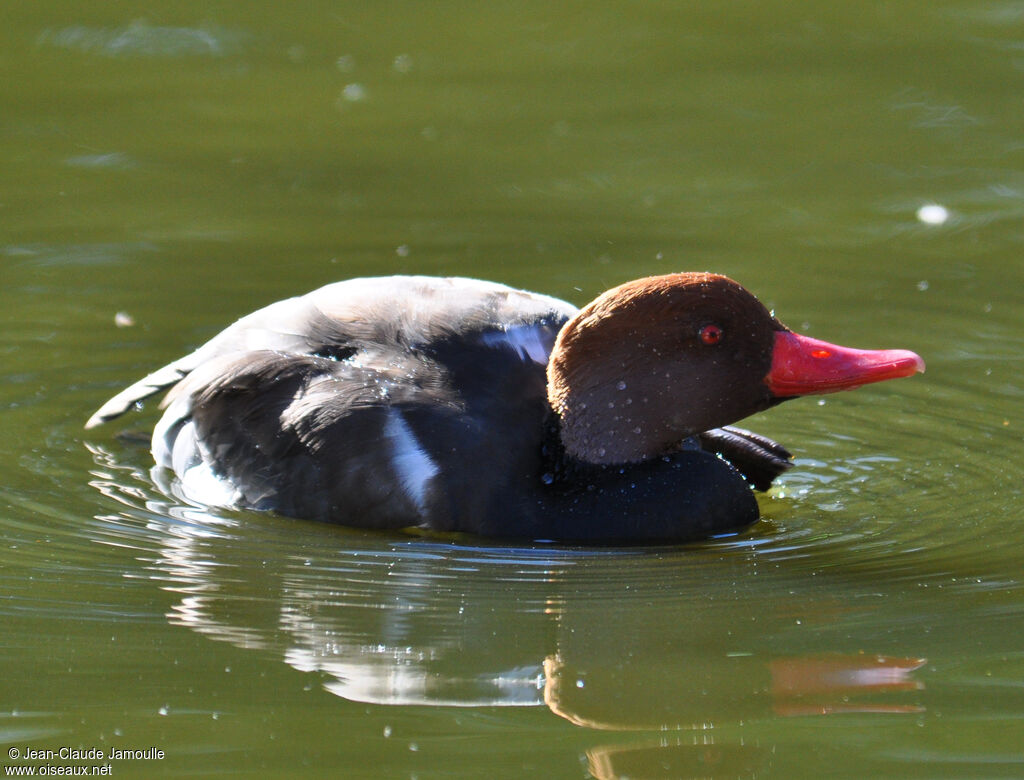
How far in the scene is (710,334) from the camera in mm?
6207

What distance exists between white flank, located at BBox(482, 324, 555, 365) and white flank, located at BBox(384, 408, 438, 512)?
0.55 m

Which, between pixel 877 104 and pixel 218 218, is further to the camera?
pixel 877 104

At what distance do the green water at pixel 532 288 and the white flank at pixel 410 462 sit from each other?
0.18 metres

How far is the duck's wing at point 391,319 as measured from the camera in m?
6.57

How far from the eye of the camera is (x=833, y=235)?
9.38 m

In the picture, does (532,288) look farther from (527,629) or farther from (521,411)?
(527,629)

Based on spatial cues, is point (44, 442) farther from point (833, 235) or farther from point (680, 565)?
point (833, 235)

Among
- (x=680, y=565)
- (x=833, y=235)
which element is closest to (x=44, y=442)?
(x=680, y=565)

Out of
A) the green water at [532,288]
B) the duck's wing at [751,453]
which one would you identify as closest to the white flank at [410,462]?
the green water at [532,288]

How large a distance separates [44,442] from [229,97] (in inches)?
187

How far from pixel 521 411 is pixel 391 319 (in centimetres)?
65

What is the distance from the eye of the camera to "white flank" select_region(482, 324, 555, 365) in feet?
21.5

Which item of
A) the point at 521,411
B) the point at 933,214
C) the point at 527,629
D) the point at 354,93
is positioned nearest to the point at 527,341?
the point at 521,411

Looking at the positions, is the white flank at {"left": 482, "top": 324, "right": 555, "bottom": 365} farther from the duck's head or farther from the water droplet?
the water droplet
